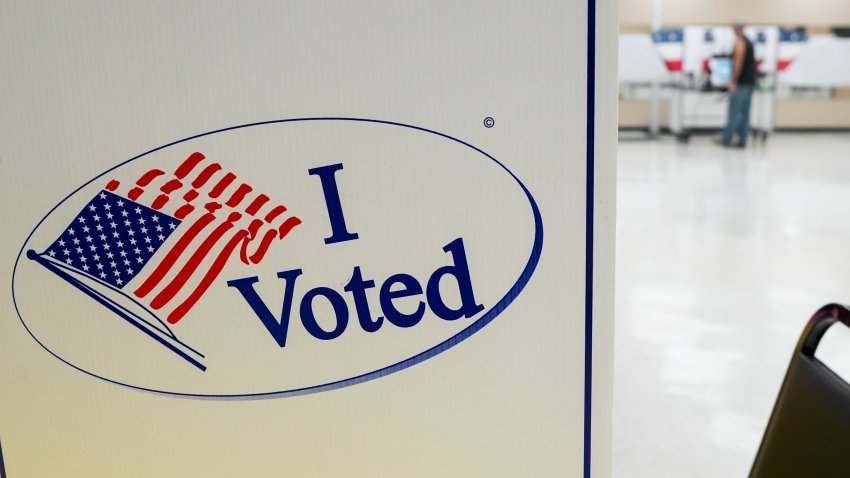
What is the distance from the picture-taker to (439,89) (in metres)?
0.95

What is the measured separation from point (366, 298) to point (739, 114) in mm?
8164

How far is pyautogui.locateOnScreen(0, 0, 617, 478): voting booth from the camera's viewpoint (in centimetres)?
93

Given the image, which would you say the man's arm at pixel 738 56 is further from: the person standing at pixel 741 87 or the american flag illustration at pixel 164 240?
the american flag illustration at pixel 164 240

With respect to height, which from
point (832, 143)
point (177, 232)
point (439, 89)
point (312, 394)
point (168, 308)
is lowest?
point (832, 143)

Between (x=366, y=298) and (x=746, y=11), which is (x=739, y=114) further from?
(x=366, y=298)

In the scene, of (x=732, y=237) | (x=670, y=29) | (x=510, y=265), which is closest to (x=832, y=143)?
(x=670, y=29)

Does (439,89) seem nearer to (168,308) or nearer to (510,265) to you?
(510,265)

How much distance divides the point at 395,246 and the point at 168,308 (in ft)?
1.05

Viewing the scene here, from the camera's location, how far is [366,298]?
1.02m

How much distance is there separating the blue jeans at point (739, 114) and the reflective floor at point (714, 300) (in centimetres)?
172

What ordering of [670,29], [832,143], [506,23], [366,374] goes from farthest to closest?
[670,29] → [832,143] → [366,374] → [506,23]

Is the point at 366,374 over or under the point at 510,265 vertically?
under

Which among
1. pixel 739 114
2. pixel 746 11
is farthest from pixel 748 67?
pixel 746 11

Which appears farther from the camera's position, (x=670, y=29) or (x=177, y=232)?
(x=670, y=29)
